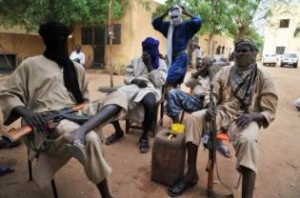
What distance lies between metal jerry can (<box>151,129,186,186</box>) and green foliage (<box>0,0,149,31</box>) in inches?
183

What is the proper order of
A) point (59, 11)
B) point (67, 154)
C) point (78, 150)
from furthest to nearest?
1. point (59, 11)
2. point (67, 154)
3. point (78, 150)

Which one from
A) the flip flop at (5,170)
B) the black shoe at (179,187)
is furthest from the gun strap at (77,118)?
the flip flop at (5,170)

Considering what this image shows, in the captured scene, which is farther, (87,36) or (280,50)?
(280,50)

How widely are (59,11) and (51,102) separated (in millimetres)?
6739

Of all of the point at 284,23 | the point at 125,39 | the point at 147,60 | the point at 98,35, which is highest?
the point at 284,23

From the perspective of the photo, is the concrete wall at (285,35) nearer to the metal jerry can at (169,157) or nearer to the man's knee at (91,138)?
the metal jerry can at (169,157)

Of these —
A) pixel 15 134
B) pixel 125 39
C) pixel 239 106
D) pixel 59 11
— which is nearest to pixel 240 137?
pixel 239 106

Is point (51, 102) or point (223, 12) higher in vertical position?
point (223, 12)

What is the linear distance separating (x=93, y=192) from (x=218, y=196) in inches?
47.7

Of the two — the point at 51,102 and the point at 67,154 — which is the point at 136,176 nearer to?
the point at 67,154

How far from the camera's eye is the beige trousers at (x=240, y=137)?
8.21 ft

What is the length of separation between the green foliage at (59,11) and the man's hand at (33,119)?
4694 mm

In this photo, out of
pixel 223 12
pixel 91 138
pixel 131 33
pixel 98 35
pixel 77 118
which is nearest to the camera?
pixel 91 138

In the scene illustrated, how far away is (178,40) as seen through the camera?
15.6ft
